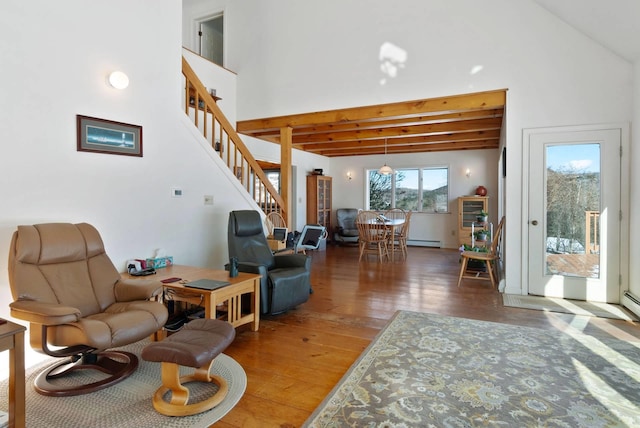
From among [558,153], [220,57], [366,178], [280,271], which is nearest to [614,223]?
[558,153]

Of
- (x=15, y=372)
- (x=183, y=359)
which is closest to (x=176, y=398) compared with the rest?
(x=183, y=359)

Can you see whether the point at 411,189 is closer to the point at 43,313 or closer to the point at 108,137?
the point at 108,137

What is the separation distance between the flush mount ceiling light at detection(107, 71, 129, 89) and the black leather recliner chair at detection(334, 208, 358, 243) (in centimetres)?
664

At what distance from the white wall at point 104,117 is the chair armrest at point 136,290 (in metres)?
0.73

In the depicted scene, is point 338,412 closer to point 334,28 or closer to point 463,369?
point 463,369

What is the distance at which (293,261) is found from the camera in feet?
12.8

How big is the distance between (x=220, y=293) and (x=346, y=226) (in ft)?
22.4

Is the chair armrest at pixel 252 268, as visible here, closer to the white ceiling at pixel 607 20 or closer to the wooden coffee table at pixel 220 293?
the wooden coffee table at pixel 220 293

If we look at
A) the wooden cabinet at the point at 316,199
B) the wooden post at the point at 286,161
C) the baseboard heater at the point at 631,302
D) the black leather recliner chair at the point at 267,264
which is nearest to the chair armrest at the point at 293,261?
the black leather recliner chair at the point at 267,264

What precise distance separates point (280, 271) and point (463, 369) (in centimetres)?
190

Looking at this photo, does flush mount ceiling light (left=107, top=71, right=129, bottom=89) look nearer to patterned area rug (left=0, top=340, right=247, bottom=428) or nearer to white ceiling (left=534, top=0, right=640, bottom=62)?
patterned area rug (left=0, top=340, right=247, bottom=428)

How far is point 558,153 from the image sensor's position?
418 cm

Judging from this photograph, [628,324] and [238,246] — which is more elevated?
[238,246]

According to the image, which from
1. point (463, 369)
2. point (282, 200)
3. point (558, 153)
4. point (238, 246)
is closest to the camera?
point (463, 369)
